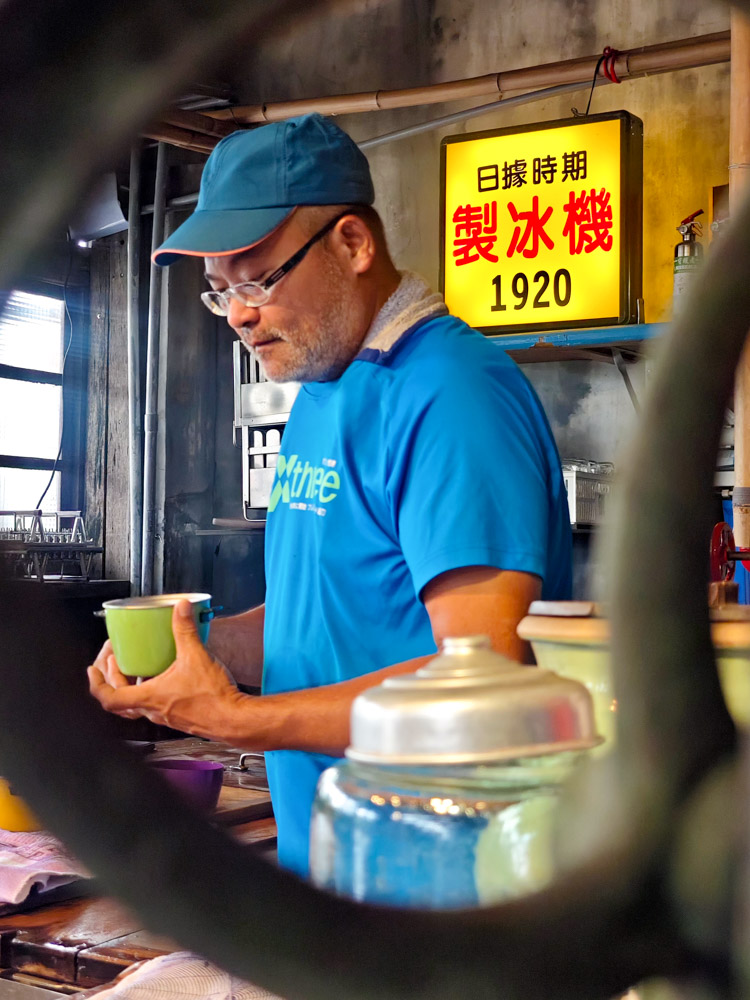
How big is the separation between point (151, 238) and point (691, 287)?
5952 millimetres

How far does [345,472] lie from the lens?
1370mm

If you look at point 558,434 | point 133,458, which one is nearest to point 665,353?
point 558,434

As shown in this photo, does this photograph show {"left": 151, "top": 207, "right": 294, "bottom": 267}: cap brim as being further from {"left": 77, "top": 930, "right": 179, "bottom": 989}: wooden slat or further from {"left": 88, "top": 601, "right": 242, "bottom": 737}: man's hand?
{"left": 77, "top": 930, "right": 179, "bottom": 989}: wooden slat

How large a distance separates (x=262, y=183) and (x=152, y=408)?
4.49 meters

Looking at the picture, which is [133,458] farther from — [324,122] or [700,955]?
[700,955]

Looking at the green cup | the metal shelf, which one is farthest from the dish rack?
the green cup

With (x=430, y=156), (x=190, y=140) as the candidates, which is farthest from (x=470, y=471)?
(x=430, y=156)

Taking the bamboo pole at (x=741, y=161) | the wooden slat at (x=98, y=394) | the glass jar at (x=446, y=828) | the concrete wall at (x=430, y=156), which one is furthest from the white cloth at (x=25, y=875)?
the wooden slat at (x=98, y=394)

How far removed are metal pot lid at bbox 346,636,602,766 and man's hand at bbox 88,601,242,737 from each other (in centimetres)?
82

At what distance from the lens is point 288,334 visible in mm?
1466

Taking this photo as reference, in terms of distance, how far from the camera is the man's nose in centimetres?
146

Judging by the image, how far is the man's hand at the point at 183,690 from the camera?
1.13 m

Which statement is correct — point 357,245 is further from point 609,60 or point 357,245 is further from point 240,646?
point 609,60

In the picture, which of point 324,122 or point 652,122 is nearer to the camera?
point 324,122
